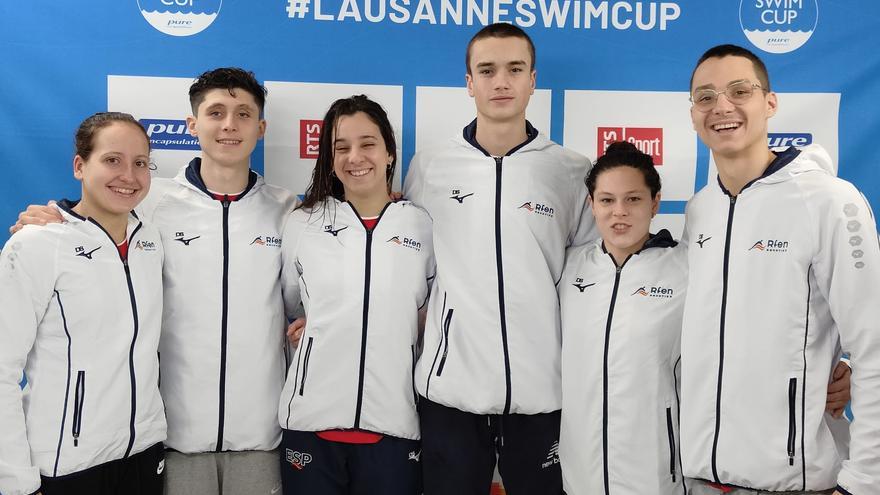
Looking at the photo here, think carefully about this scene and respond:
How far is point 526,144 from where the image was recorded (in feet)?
8.70

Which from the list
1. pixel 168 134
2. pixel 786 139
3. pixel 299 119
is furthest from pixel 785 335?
pixel 168 134

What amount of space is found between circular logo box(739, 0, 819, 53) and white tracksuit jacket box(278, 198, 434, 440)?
190cm

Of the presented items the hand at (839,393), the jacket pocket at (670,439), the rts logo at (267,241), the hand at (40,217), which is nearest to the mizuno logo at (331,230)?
the rts logo at (267,241)

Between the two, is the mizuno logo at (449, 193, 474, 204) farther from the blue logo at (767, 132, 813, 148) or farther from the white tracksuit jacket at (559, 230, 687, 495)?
the blue logo at (767, 132, 813, 148)

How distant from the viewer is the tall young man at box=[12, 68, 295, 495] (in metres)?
2.55

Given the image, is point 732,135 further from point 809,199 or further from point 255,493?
point 255,493

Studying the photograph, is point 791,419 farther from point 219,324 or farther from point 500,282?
point 219,324

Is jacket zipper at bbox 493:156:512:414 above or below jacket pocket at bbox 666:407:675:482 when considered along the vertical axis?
above

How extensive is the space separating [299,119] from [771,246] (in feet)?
6.67

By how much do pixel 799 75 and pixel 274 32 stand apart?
94.4 inches

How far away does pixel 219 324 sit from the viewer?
255 centimetres

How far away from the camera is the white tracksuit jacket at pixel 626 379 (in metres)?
2.29

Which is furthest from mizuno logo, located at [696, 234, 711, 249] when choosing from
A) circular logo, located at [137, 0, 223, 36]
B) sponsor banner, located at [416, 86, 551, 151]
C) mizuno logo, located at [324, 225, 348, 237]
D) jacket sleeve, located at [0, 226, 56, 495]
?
circular logo, located at [137, 0, 223, 36]

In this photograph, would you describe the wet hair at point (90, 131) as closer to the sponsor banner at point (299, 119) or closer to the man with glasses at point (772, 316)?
the sponsor banner at point (299, 119)
